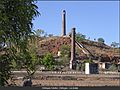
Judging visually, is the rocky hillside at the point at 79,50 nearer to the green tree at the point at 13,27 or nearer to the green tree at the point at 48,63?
the green tree at the point at 48,63

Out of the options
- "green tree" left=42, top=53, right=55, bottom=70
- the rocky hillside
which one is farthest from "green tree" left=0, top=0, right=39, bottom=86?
the rocky hillside

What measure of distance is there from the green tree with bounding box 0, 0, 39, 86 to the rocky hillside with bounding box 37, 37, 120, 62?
83.1 m

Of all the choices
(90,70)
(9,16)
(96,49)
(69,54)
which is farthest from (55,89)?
(96,49)

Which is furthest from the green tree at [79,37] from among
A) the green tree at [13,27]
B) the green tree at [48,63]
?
the green tree at [13,27]

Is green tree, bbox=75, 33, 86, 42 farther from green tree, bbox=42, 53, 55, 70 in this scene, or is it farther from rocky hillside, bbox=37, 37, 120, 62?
green tree, bbox=42, 53, 55, 70

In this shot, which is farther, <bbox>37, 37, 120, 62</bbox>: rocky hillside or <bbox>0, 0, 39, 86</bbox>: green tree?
<bbox>37, 37, 120, 62</bbox>: rocky hillside

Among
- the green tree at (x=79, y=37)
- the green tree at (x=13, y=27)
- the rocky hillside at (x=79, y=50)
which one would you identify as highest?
the green tree at (x=79, y=37)

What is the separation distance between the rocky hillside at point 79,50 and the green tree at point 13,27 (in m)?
83.1

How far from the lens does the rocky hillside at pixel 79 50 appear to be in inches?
4066

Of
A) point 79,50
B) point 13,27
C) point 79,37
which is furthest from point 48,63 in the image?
point 13,27

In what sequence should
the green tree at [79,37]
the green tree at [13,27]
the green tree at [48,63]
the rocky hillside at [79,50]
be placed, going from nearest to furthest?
the green tree at [13,27] → the green tree at [48,63] → the rocky hillside at [79,50] → the green tree at [79,37]

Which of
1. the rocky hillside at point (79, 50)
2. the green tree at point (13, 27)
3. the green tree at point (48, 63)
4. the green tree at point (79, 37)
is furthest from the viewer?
the green tree at point (79, 37)

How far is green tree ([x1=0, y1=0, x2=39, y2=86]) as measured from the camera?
14101mm

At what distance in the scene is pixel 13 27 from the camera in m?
14.7
